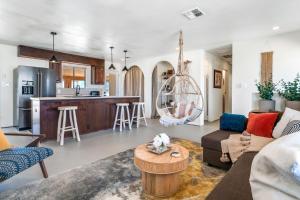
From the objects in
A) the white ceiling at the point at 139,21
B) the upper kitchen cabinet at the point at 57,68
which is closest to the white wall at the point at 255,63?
the white ceiling at the point at 139,21

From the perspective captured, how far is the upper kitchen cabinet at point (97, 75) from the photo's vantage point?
729 centimetres

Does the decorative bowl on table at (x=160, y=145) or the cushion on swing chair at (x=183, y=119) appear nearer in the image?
the decorative bowl on table at (x=160, y=145)

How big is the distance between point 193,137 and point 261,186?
12.1ft

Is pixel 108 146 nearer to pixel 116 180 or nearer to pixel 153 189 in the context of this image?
pixel 116 180

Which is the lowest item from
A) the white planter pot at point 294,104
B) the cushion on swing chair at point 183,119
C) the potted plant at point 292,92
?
the cushion on swing chair at point 183,119

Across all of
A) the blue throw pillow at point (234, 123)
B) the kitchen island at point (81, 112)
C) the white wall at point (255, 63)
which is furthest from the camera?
the white wall at point (255, 63)

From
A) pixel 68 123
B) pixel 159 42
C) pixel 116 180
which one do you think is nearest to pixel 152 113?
pixel 159 42

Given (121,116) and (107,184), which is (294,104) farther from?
(121,116)

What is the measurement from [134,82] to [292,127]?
6.78m

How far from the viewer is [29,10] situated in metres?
2.99

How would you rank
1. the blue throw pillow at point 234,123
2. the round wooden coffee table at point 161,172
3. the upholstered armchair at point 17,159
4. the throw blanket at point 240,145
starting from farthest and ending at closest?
the blue throw pillow at point 234,123, the throw blanket at point 240,145, the round wooden coffee table at point 161,172, the upholstered armchair at point 17,159

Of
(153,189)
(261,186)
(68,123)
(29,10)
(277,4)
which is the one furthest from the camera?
(68,123)

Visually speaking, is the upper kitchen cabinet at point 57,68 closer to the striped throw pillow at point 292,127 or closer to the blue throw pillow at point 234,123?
the blue throw pillow at point 234,123

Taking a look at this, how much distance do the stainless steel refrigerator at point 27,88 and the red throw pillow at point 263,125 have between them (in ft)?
18.0
